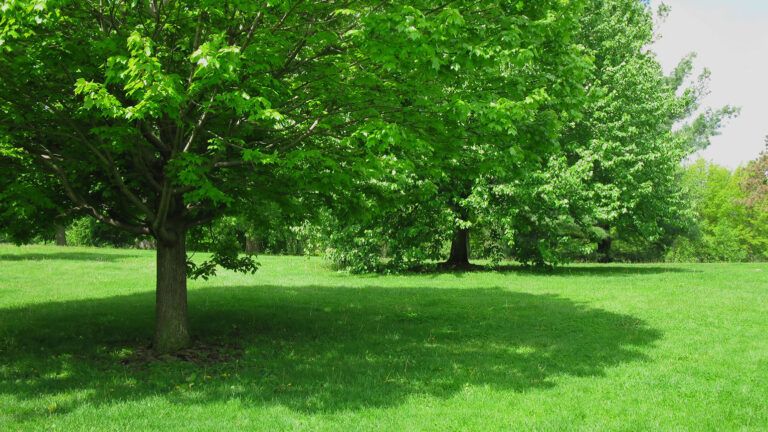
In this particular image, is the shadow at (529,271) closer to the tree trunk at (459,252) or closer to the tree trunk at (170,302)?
the tree trunk at (459,252)

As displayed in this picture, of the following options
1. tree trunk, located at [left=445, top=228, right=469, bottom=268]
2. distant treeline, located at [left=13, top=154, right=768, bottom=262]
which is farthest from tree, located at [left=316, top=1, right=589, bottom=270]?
distant treeline, located at [left=13, top=154, right=768, bottom=262]

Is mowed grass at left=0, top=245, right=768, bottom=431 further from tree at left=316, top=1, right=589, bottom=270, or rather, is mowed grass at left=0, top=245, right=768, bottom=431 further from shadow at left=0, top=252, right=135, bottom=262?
shadow at left=0, top=252, right=135, bottom=262

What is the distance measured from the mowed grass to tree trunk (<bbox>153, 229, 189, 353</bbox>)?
513 millimetres

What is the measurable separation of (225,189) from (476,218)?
658 inches

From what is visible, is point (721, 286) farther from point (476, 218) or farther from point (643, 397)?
point (643, 397)

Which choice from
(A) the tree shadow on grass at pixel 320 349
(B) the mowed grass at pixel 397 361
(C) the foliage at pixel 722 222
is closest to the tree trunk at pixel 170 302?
(B) the mowed grass at pixel 397 361

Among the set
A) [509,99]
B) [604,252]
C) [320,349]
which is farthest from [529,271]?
[509,99]

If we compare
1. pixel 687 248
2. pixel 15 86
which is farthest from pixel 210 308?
pixel 687 248

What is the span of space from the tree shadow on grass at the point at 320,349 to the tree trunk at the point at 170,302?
0.70m

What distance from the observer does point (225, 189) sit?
388 inches

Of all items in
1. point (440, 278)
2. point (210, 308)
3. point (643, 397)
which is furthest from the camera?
point (440, 278)

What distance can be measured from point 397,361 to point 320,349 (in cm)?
164

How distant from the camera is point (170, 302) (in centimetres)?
1051

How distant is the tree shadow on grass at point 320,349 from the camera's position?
822 cm
